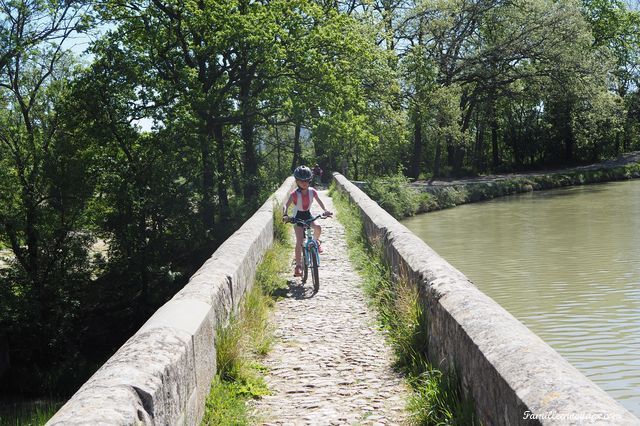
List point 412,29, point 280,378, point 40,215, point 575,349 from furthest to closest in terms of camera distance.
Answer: point 412,29, point 40,215, point 575,349, point 280,378

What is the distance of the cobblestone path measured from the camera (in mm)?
4801

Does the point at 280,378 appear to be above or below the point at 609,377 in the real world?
above

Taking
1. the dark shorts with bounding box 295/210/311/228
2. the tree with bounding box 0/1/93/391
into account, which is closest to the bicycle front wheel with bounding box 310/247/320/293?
the dark shorts with bounding box 295/210/311/228

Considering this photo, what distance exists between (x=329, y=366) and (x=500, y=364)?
2.72 metres

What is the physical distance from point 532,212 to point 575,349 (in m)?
20.3

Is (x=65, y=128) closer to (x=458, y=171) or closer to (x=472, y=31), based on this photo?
(x=472, y=31)

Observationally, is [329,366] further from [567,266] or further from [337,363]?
[567,266]

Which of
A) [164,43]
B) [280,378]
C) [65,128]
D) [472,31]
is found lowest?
[280,378]

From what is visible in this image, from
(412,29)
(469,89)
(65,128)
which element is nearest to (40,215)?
(65,128)

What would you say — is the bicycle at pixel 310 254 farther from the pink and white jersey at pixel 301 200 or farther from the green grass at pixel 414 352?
the green grass at pixel 414 352

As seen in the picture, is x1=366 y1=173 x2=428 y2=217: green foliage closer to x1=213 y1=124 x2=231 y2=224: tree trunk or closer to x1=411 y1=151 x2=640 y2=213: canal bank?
x1=411 y1=151 x2=640 y2=213: canal bank

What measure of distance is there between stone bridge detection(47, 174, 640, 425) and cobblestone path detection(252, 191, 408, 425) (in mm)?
12

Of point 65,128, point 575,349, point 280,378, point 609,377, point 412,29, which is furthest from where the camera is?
point 412,29

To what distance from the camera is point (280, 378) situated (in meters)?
5.68
